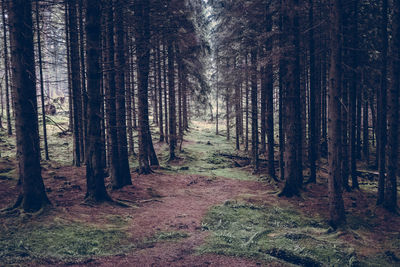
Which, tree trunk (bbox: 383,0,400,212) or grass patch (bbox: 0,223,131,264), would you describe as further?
tree trunk (bbox: 383,0,400,212)

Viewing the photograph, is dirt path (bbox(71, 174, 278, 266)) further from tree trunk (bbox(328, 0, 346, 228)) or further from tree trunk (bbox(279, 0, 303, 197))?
tree trunk (bbox(328, 0, 346, 228))

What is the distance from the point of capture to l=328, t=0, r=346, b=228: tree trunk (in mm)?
9664

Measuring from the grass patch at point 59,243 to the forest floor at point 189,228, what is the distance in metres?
0.02

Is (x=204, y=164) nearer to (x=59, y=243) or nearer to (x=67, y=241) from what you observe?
(x=67, y=241)

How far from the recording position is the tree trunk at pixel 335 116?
9.66m

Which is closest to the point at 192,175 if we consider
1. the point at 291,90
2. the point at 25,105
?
the point at 291,90

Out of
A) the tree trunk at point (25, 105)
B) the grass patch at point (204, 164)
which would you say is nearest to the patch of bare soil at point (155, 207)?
the tree trunk at point (25, 105)

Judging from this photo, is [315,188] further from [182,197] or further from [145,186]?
[145,186]

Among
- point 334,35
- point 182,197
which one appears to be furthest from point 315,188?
point 334,35

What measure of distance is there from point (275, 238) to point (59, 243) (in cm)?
610

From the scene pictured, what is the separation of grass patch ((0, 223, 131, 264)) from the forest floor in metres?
0.02

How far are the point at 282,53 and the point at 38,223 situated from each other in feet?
38.1

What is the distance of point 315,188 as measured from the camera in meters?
15.0

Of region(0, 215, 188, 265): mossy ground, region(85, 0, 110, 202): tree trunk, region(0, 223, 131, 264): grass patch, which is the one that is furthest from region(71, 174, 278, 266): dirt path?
region(85, 0, 110, 202): tree trunk
